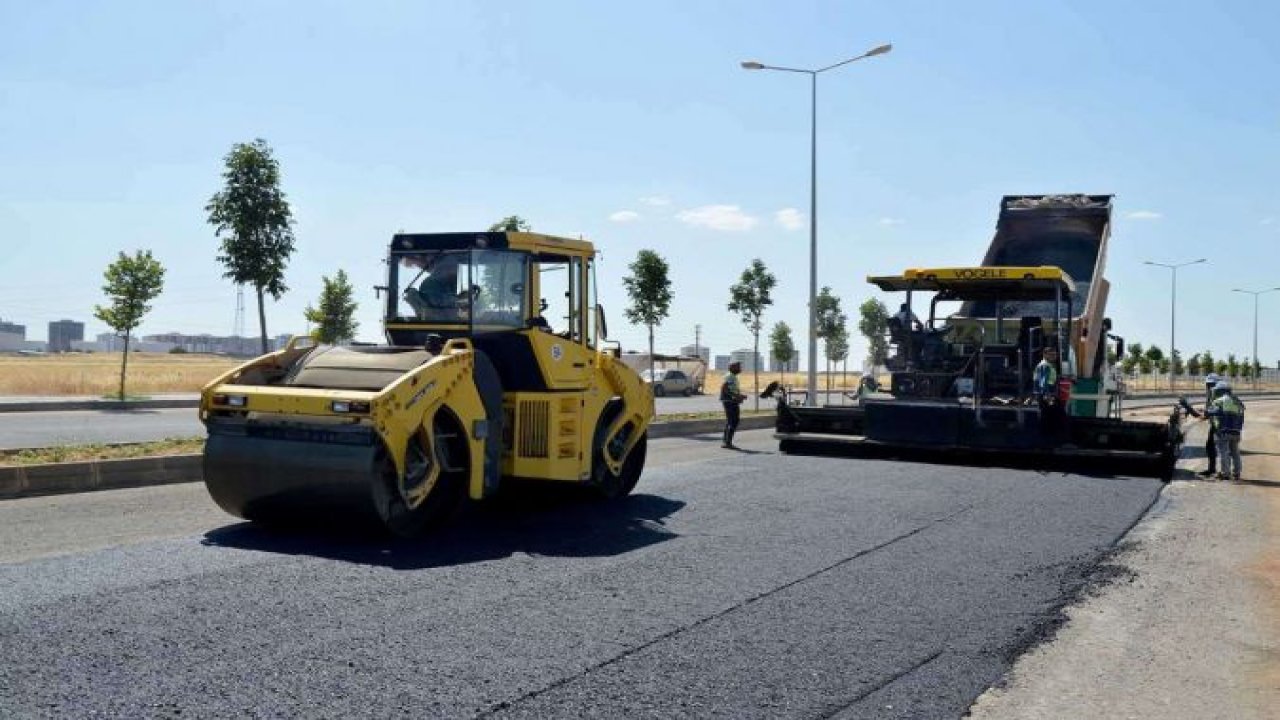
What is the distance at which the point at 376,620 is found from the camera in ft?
18.7

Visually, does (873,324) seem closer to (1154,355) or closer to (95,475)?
(1154,355)

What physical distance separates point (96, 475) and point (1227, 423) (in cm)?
1332

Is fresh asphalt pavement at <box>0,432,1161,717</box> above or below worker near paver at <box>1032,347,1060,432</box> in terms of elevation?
below

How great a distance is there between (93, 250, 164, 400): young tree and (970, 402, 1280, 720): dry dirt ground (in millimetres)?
27565

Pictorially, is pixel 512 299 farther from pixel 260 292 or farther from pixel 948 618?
pixel 260 292

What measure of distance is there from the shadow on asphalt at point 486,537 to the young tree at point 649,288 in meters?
23.3

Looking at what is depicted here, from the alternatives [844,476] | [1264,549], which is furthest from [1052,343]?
[1264,549]

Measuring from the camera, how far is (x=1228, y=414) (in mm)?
14016

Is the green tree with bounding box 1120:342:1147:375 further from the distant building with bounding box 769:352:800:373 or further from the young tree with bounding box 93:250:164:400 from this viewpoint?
the young tree with bounding box 93:250:164:400

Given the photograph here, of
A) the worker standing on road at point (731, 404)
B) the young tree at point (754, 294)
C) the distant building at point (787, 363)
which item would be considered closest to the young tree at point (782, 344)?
the distant building at point (787, 363)

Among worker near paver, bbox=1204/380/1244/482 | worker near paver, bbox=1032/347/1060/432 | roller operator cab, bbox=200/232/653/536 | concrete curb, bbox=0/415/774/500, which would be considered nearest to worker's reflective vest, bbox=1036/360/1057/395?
worker near paver, bbox=1032/347/1060/432

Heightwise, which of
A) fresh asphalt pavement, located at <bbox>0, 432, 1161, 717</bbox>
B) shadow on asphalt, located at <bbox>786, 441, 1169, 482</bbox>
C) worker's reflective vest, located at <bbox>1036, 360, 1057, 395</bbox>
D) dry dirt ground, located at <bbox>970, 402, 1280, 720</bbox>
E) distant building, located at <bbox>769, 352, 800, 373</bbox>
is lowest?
dry dirt ground, located at <bbox>970, 402, 1280, 720</bbox>

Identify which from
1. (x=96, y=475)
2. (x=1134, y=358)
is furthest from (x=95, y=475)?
(x=1134, y=358)

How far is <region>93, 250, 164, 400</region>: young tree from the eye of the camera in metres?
30.1
